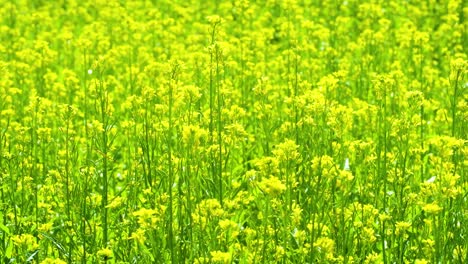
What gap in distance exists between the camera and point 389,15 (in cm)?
1045

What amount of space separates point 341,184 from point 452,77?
4.12 feet

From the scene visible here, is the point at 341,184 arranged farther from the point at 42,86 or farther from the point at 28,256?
the point at 42,86

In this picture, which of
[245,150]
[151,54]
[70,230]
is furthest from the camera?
[151,54]

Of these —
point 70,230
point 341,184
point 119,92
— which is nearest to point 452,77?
point 341,184

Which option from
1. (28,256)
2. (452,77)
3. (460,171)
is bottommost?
(28,256)

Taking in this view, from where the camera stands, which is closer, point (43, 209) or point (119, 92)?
point (43, 209)

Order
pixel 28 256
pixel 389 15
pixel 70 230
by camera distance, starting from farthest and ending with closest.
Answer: pixel 389 15
pixel 70 230
pixel 28 256

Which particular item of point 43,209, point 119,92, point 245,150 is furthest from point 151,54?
point 43,209

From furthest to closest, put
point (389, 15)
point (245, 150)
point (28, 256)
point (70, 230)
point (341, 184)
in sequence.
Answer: point (389, 15) → point (245, 150) → point (70, 230) → point (28, 256) → point (341, 184)

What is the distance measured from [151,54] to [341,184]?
4.26m

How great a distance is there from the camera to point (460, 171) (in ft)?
17.0

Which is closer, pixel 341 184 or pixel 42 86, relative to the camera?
pixel 341 184

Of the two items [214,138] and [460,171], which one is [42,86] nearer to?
[214,138]

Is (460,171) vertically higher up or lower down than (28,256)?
higher up
